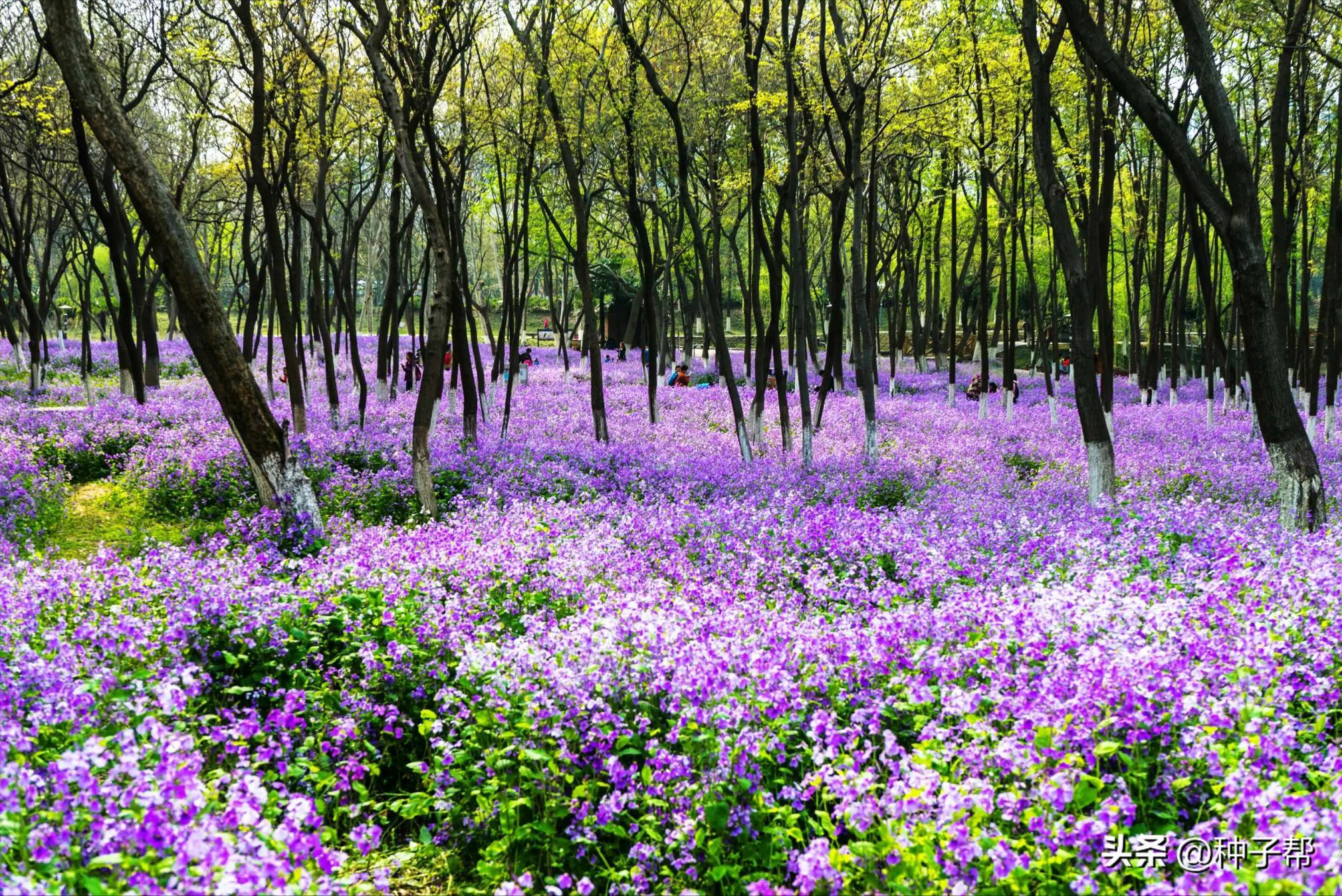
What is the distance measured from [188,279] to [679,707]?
6.64m

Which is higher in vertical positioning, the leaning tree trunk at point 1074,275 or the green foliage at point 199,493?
the leaning tree trunk at point 1074,275

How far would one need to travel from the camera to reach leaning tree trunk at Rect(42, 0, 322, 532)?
784 centimetres

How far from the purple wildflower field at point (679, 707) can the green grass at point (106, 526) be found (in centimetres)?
107

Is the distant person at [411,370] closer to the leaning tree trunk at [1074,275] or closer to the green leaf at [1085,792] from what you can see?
the leaning tree trunk at [1074,275]

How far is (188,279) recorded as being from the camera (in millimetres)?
8250

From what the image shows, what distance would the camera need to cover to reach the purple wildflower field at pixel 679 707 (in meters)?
3.33

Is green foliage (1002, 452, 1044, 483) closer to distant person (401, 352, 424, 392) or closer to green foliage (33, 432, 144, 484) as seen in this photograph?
green foliage (33, 432, 144, 484)

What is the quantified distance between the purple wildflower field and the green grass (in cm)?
107

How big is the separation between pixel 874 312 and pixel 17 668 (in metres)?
26.1

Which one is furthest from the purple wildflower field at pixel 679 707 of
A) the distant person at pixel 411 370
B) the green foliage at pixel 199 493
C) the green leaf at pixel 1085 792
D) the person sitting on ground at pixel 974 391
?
the person sitting on ground at pixel 974 391

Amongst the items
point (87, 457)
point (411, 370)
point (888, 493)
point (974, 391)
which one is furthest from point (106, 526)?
point (974, 391)

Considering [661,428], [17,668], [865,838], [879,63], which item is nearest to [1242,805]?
[865,838]

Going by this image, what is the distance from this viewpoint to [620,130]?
20.0 metres

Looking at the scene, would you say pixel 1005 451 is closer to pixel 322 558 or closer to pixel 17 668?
pixel 322 558
